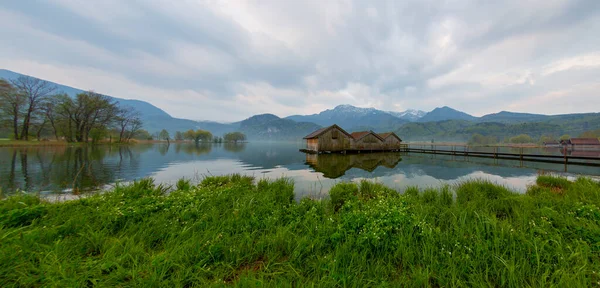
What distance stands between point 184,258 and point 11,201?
256 inches

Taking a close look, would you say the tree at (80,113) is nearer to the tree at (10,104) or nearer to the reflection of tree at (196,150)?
the tree at (10,104)

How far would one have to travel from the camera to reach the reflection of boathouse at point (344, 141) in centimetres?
3841

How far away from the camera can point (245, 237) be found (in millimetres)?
3775

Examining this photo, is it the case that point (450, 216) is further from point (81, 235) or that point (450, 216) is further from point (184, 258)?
point (81, 235)

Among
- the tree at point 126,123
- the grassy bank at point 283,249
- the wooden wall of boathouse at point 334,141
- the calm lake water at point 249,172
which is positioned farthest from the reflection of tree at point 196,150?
the grassy bank at point 283,249

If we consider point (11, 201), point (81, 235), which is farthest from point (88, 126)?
point (81, 235)

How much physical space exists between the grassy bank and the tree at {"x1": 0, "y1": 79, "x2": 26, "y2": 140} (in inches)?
2377

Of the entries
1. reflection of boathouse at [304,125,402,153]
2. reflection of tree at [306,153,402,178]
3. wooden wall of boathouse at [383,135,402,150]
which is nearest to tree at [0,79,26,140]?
reflection of boathouse at [304,125,402,153]

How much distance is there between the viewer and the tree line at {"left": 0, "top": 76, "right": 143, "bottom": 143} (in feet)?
123

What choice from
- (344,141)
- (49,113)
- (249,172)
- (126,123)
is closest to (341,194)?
(249,172)

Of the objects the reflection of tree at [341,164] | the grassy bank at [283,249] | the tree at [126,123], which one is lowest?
the reflection of tree at [341,164]

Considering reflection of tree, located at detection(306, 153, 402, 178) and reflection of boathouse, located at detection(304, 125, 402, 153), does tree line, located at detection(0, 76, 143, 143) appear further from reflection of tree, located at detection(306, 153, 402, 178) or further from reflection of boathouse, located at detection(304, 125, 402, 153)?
reflection of tree, located at detection(306, 153, 402, 178)

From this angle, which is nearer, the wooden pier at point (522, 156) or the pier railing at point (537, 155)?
the wooden pier at point (522, 156)

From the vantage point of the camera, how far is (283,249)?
12.1ft
